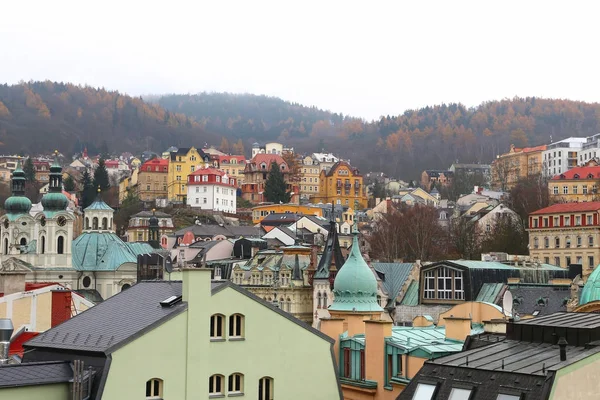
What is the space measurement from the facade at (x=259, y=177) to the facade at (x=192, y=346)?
14967cm

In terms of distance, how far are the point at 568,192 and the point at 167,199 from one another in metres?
64.8

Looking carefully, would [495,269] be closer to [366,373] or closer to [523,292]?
[523,292]

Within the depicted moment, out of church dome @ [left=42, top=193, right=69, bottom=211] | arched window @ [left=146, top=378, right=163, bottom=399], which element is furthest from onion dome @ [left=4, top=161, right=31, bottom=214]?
arched window @ [left=146, top=378, right=163, bottom=399]

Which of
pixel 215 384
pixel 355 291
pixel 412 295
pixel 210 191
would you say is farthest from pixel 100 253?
pixel 215 384

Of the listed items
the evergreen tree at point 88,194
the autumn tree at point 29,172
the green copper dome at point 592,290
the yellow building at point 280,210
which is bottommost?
the green copper dome at point 592,290

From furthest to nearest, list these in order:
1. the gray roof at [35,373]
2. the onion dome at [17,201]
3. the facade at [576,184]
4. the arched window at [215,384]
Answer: the facade at [576,184] → the onion dome at [17,201] → the arched window at [215,384] → the gray roof at [35,373]

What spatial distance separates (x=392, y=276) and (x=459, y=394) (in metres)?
54.9

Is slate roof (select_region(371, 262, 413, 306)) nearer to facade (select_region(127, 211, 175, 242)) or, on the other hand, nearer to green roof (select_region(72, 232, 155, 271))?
green roof (select_region(72, 232, 155, 271))

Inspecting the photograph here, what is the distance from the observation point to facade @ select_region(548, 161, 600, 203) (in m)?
144

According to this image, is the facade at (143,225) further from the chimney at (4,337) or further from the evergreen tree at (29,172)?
the chimney at (4,337)

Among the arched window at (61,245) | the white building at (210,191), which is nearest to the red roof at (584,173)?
the white building at (210,191)

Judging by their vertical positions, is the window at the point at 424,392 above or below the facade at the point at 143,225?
below

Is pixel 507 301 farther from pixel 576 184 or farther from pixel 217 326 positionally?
pixel 576 184

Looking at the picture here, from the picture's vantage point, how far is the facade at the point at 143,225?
142 meters
